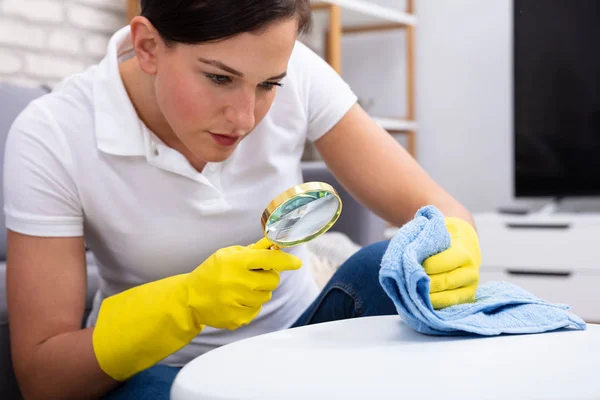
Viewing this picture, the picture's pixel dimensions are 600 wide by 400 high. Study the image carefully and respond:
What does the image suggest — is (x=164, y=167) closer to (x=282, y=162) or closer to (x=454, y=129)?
(x=282, y=162)

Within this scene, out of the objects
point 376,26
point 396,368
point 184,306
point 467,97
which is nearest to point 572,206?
point 467,97

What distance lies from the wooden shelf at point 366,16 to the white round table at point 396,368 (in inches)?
86.3

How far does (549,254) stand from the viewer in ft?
8.09

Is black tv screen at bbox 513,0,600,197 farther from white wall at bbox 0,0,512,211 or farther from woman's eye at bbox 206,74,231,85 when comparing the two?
woman's eye at bbox 206,74,231,85

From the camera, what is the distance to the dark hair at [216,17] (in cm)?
82

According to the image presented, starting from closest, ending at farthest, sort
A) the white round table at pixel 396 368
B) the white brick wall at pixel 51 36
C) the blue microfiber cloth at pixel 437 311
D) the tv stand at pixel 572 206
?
1. the white round table at pixel 396 368
2. the blue microfiber cloth at pixel 437 311
3. the white brick wall at pixel 51 36
4. the tv stand at pixel 572 206

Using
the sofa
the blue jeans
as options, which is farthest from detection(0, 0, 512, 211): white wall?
the blue jeans

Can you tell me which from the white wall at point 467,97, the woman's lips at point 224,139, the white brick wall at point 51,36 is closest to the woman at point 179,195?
the woman's lips at point 224,139

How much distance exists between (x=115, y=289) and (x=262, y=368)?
21.9 inches

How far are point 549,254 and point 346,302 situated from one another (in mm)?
1667

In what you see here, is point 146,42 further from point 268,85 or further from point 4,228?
point 4,228

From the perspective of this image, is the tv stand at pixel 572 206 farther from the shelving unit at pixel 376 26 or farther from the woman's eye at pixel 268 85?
the woman's eye at pixel 268 85

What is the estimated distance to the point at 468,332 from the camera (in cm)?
69

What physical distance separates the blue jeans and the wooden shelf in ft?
6.13
